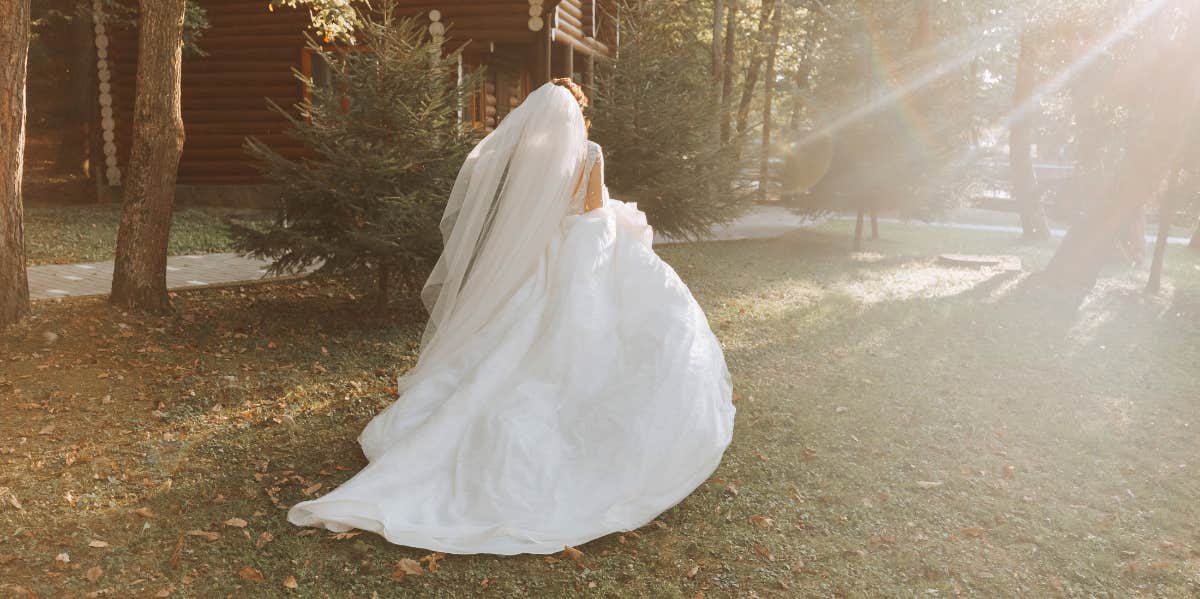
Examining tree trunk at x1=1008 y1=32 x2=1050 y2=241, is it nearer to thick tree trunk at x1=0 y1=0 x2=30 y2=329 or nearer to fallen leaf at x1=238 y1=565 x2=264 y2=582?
thick tree trunk at x1=0 y1=0 x2=30 y2=329

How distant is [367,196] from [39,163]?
61.4 feet

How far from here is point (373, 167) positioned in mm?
8328

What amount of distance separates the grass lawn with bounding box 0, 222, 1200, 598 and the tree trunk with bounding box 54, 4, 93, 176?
11.1 meters

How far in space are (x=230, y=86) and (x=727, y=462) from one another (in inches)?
617

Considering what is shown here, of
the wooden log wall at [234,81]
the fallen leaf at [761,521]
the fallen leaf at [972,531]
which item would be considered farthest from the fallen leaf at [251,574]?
the wooden log wall at [234,81]

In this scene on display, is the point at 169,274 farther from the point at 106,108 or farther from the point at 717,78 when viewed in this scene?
the point at 717,78

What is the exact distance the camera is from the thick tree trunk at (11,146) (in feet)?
23.9

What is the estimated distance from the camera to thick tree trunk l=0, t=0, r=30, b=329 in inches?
287

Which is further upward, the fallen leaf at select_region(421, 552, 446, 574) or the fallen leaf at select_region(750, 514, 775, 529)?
the fallen leaf at select_region(421, 552, 446, 574)

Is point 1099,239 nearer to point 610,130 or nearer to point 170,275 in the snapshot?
point 610,130

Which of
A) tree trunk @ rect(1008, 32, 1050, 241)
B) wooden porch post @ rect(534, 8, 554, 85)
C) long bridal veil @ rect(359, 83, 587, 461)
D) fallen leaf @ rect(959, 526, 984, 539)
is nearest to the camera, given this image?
fallen leaf @ rect(959, 526, 984, 539)

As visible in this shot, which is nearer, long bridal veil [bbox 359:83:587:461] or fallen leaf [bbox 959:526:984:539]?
fallen leaf [bbox 959:526:984:539]

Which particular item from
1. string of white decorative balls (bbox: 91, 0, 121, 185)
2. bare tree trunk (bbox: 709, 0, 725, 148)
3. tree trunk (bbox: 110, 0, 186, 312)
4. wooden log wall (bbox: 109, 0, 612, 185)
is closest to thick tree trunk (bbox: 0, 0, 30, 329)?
tree trunk (bbox: 110, 0, 186, 312)

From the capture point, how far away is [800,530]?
5234mm
